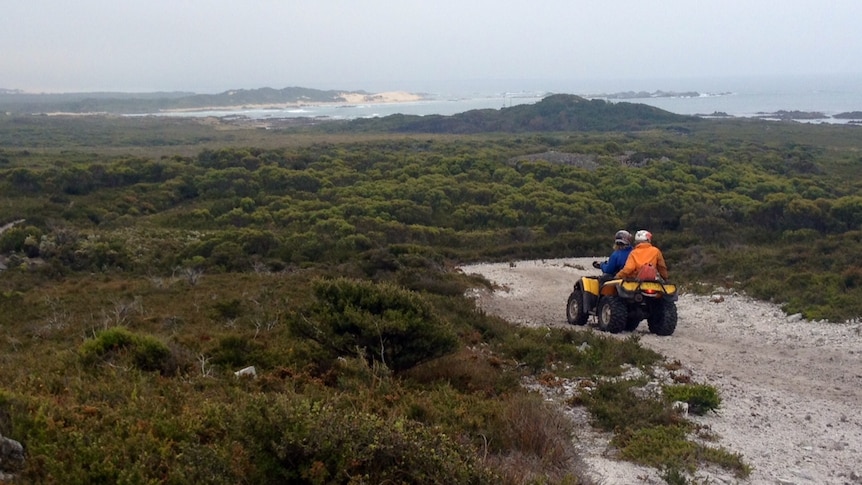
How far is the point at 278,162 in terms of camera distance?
148 ft

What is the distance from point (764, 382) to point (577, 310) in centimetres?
438

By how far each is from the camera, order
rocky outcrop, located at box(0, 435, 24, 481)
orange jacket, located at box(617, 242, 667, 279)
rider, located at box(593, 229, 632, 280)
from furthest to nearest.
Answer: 1. rider, located at box(593, 229, 632, 280)
2. orange jacket, located at box(617, 242, 667, 279)
3. rocky outcrop, located at box(0, 435, 24, 481)

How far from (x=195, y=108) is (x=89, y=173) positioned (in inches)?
6365

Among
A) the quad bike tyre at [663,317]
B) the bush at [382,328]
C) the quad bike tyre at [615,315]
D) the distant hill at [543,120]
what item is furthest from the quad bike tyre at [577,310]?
the distant hill at [543,120]

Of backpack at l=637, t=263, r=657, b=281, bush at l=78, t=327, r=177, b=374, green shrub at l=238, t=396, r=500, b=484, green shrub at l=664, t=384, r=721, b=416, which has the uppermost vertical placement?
green shrub at l=238, t=396, r=500, b=484

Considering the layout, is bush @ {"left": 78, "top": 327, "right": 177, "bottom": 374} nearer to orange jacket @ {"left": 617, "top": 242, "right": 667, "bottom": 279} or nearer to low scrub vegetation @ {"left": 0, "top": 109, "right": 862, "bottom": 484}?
low scrub vegetation @ {"left": 0, "top": 109, "right": 862, "bottom": 484}

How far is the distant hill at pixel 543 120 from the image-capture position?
309 feet

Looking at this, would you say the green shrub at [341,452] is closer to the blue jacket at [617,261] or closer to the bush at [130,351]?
the bush at [130,351]

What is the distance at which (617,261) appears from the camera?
37.2 feet

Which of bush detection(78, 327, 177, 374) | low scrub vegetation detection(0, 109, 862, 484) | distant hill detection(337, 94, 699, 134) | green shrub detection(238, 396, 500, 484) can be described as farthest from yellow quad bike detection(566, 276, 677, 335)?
distant hill detection(337, 94, 699, 134)

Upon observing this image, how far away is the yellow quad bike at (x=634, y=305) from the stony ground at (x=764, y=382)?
29cm

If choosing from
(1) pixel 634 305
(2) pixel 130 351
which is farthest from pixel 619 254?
(2) pixel 130 351

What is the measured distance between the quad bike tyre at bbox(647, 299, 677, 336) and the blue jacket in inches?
35.5

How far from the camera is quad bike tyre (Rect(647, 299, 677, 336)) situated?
11430 millimetres
